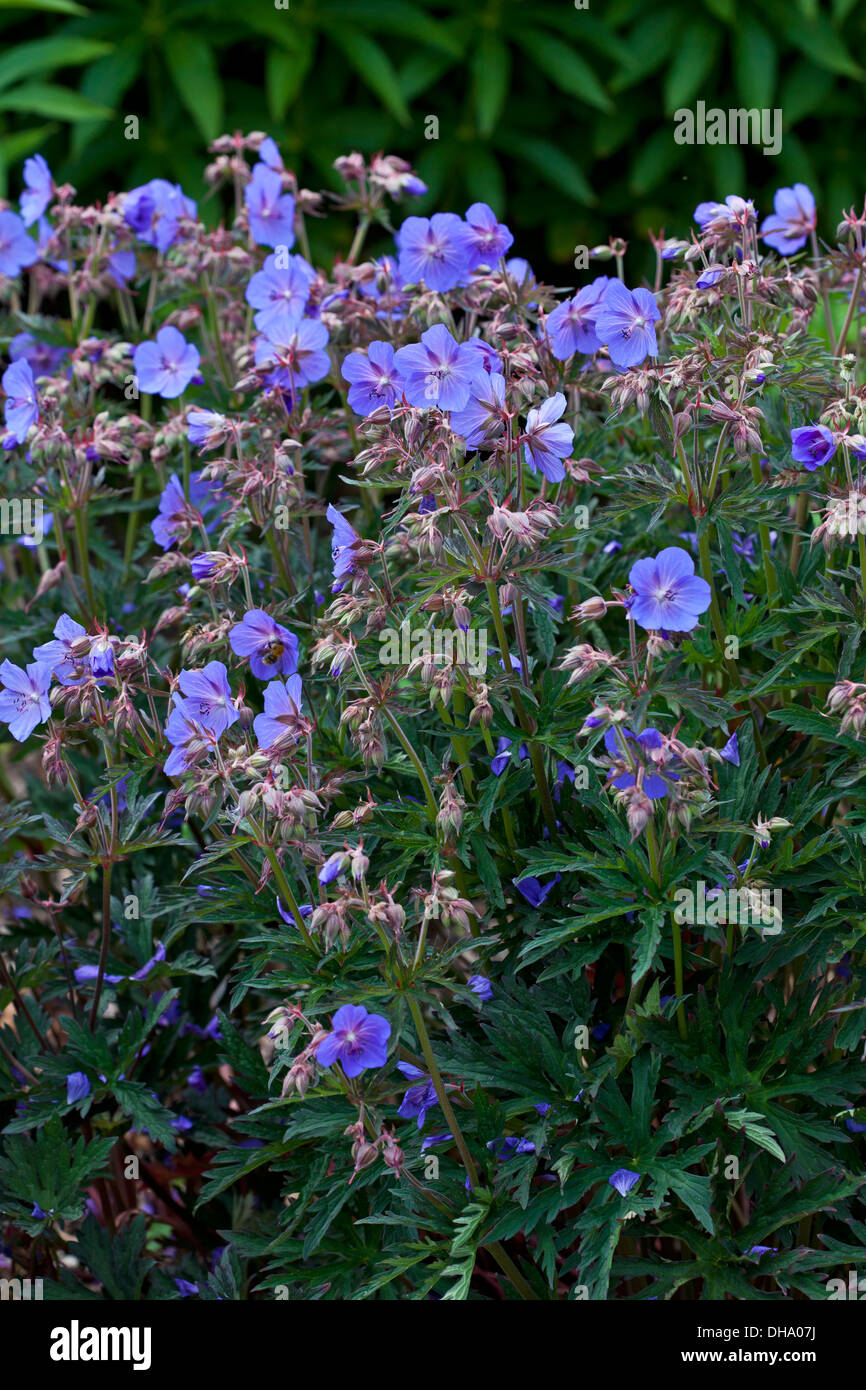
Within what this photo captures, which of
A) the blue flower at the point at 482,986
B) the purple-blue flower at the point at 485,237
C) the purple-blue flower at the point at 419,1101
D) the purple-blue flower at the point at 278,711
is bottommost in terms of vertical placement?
the purple-blue flower at the point at 419,1101

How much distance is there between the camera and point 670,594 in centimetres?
168

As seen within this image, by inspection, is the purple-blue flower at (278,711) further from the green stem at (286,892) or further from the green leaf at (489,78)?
the green leaf at (489,78)

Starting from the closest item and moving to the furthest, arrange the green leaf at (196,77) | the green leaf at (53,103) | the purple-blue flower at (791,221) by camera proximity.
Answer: the purple-blue flower at (791,221)
the green leaf at (53,103)
the green leaf at (196,77)

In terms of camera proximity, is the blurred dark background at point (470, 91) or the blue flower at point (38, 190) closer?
the blue flower at point (38, 190)

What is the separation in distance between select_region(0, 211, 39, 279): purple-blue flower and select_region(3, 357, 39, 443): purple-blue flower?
1.66ft

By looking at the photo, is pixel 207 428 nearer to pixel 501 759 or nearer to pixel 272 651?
pixel 272 651

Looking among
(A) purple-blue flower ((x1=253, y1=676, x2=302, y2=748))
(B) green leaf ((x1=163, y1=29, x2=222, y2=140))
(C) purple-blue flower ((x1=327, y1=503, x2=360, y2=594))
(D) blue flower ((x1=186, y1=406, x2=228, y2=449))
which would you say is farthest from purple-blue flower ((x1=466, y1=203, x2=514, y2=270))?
(B) green leaf ((x1=163, y1=29, x2=222, y2=140))

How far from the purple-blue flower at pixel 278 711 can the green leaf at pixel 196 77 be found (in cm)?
358

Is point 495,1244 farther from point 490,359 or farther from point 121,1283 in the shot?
point 490,359

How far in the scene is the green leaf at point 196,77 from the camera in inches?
190

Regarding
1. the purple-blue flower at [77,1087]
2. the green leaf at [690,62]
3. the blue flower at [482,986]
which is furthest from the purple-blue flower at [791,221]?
the green leaf at [690,62]

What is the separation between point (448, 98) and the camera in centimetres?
541

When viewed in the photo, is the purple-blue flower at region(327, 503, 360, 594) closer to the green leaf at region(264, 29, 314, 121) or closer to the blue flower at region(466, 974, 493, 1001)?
the blue flower at region(466, 974, 493, 1001)

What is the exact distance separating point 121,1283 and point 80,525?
1241 mm
